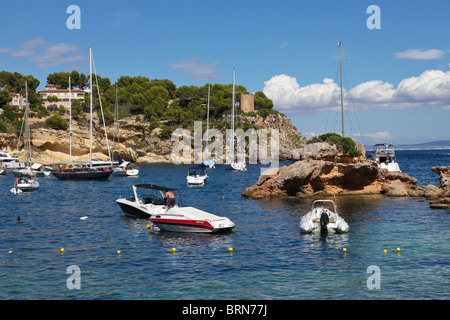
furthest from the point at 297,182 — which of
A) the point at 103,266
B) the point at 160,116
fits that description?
the point at 160,116

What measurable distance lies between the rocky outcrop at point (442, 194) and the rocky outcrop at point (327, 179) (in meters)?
2.45

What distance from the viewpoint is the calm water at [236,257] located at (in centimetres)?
1780

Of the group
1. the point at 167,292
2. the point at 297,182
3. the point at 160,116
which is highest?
the point at 160,116

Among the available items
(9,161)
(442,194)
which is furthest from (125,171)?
(442,194)

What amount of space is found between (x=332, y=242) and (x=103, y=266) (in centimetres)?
1320

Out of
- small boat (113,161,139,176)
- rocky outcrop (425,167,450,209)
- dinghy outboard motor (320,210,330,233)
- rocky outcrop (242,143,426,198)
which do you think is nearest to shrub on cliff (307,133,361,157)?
rocky outcrop (242,143,426,198)

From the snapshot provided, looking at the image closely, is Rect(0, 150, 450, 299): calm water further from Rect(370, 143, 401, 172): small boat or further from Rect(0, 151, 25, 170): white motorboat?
Rect(0, 151, 25, 170): white motorboat

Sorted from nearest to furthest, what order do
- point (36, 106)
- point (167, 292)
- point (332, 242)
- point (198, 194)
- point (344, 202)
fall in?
point (167, 292) < point (332, 242) < point (344, 202) < point (198, 194) < point (36, 106)

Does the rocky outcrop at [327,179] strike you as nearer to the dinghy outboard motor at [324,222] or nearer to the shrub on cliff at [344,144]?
the shrub on cliff at [344,144]

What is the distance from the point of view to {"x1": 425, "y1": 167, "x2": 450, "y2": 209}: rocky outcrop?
127 ft

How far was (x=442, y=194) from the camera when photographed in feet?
139

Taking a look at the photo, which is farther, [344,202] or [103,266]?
[344,202]

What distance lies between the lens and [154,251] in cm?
2467
